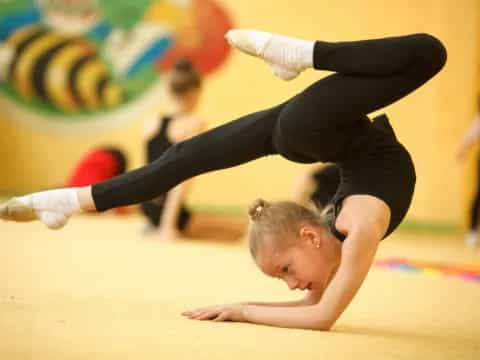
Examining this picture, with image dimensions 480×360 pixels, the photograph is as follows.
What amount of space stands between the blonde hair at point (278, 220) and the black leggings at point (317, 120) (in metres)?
0.15

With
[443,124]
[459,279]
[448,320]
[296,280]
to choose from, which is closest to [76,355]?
[296,280]

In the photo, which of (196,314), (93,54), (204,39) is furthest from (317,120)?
(93,54)

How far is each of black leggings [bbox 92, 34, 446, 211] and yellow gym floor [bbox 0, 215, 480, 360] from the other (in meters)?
0.37

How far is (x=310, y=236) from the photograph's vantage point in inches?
73.5

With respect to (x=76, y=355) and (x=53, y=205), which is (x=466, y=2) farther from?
(x=76, y=355)

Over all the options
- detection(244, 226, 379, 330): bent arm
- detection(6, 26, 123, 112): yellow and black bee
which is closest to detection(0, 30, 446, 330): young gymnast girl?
detection(244, 226, 379, 330): bent arm

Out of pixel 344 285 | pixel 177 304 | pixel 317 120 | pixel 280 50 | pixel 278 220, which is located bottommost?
pixel 177 304

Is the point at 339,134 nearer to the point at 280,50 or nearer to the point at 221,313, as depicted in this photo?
the point at 280,50

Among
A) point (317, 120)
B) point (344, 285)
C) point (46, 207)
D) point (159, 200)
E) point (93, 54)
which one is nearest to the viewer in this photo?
point (344, 285)

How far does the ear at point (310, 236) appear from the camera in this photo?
6.10ft

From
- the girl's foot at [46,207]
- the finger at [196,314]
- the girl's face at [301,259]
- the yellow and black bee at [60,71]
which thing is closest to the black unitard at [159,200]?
the yellow and black bee at [60,71]

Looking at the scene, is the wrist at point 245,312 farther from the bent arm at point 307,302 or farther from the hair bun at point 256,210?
the hair bun at point 256,210

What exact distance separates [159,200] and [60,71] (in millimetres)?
1765

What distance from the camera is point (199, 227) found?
4152mm
